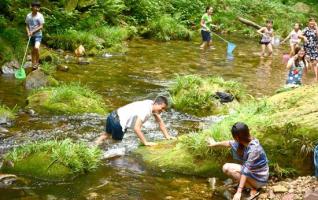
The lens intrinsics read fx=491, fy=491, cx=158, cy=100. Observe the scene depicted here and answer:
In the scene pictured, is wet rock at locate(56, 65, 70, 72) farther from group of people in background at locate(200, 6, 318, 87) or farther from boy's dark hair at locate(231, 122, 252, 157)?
boy's dark hair at locate(231, 122, 252, 157)

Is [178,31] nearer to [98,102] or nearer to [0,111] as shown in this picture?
→ [98,102]

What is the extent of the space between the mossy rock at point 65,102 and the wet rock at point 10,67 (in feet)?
8.45

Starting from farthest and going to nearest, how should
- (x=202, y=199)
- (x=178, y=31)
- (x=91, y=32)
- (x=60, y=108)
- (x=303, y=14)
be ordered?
(x=303, y=14) → (x=178, y=31) → (x=91, y=32) → (x=60, y=108) → (x=202, y=199)

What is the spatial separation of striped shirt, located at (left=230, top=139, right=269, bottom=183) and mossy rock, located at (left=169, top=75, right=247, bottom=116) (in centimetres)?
431

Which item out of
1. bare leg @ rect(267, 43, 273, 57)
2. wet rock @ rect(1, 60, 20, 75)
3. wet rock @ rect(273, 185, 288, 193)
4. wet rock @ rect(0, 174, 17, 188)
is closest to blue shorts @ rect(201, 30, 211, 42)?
bare leg @ rect(267, 43, 273, 57)

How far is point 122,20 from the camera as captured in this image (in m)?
20.7

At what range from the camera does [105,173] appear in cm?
704

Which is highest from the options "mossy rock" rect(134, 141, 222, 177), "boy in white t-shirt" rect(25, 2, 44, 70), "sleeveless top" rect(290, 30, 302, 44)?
"boy in white t-shirt" rect(25, 2, 44, 70)

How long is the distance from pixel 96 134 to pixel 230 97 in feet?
11.9

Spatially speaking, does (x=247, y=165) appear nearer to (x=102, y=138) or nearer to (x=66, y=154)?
(x=66, y=154)

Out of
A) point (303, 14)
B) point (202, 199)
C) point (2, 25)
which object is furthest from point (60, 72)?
point (303, 14)

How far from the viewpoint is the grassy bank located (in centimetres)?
1538

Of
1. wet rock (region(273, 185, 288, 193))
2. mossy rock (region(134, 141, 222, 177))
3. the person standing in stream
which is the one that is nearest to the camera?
wet rock (region(273, 185, 288, 193))

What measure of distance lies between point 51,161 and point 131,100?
4.58m
